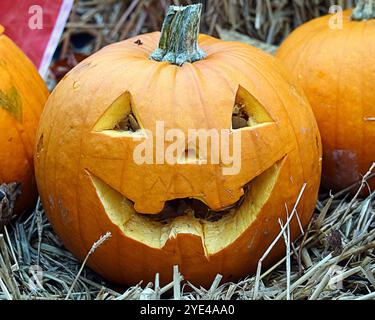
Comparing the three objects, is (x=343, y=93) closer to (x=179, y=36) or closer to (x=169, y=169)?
(x=179, y=36)

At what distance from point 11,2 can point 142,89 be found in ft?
3.95

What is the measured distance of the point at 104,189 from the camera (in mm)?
1814

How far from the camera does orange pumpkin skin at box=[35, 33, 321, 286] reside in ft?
5.69

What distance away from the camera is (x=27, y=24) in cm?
271

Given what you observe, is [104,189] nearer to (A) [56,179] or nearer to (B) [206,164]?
(A) [56,179]

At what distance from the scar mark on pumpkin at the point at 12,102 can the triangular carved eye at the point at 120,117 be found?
484 millimetres

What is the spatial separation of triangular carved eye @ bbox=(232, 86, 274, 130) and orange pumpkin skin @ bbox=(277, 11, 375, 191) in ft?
1.70

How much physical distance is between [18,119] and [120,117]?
51 centimetres

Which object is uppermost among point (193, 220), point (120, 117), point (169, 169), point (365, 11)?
point (365, 11)

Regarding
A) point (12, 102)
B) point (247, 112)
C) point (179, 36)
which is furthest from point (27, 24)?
point (247, 112)

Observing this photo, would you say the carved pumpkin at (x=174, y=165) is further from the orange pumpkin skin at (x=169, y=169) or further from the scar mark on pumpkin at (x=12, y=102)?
the scar mark on pumpkin at (x=12, y=102)

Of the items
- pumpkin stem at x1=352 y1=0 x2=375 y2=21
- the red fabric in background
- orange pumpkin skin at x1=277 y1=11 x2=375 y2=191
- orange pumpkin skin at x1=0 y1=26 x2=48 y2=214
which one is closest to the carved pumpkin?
orange pumpkin skin at x1=0 y1=26 x2=48 y2=214

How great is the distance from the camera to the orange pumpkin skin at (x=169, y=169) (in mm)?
1734

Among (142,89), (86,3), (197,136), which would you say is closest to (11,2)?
(86,3)
